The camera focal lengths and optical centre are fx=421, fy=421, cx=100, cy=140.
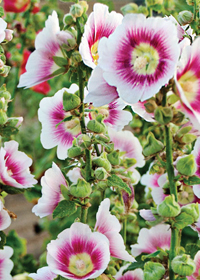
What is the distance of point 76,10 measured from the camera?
0.43 metres

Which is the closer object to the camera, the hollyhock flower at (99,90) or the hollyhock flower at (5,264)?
the hollyhock flower at (99,90)

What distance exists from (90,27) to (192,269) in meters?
0.25

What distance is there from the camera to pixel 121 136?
63cm

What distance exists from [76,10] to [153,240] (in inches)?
11.4

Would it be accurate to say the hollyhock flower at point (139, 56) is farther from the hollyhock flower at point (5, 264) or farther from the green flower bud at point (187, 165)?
the hollyhock flower at point (5, 264)

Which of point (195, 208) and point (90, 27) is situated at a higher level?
point (90, 27)

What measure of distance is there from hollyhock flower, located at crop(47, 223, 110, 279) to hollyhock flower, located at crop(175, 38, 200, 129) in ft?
0.51

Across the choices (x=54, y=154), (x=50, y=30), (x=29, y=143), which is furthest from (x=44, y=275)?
(x=29, y=143)

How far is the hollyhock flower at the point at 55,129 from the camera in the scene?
1.69 feet

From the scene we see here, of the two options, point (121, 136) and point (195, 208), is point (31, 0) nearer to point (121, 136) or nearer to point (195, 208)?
point (121, 136)

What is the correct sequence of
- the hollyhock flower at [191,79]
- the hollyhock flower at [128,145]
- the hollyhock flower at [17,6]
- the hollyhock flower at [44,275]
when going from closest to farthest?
1. the hollyhock flower at [191,79]
2. the hollyhock flower at [44,275]
3. the hollyhock flower at [128,145]
4. the hollyhock flower at [17,6]

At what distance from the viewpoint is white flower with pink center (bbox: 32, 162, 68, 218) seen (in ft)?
1.44

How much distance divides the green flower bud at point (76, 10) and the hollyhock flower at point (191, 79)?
13 cm

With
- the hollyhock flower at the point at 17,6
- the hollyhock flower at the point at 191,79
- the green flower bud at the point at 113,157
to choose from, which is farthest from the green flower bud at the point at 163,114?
the hollyhock flower at the point at 17,6
